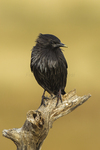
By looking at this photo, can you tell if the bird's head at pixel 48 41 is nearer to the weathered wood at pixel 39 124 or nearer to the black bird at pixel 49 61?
the black bird at pixel 49 61

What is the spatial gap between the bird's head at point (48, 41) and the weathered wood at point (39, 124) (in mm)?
970

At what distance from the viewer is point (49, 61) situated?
14.8ft

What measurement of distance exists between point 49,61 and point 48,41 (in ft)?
1.29

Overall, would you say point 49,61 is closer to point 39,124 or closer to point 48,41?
point 48,41

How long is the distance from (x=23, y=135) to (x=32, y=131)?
20 centimetres

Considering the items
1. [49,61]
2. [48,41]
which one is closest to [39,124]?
[49,61]

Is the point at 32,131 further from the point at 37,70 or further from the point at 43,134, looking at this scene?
the point at 37,70

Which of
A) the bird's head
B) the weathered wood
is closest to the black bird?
the bird's head

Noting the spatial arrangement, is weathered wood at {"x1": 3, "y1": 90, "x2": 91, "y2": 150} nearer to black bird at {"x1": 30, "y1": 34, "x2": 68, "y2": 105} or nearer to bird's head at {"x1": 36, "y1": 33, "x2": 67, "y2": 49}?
black bird at {"x1": 30, "y1": 34, "x2": 68, "y2": 105}

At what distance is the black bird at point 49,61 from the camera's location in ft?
14.8

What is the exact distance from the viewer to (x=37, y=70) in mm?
4590

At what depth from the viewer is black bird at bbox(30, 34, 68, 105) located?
14.8 feet

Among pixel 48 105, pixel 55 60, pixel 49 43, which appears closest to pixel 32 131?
pixel 48 105

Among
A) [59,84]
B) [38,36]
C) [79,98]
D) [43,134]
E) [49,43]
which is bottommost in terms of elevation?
[43,134]
